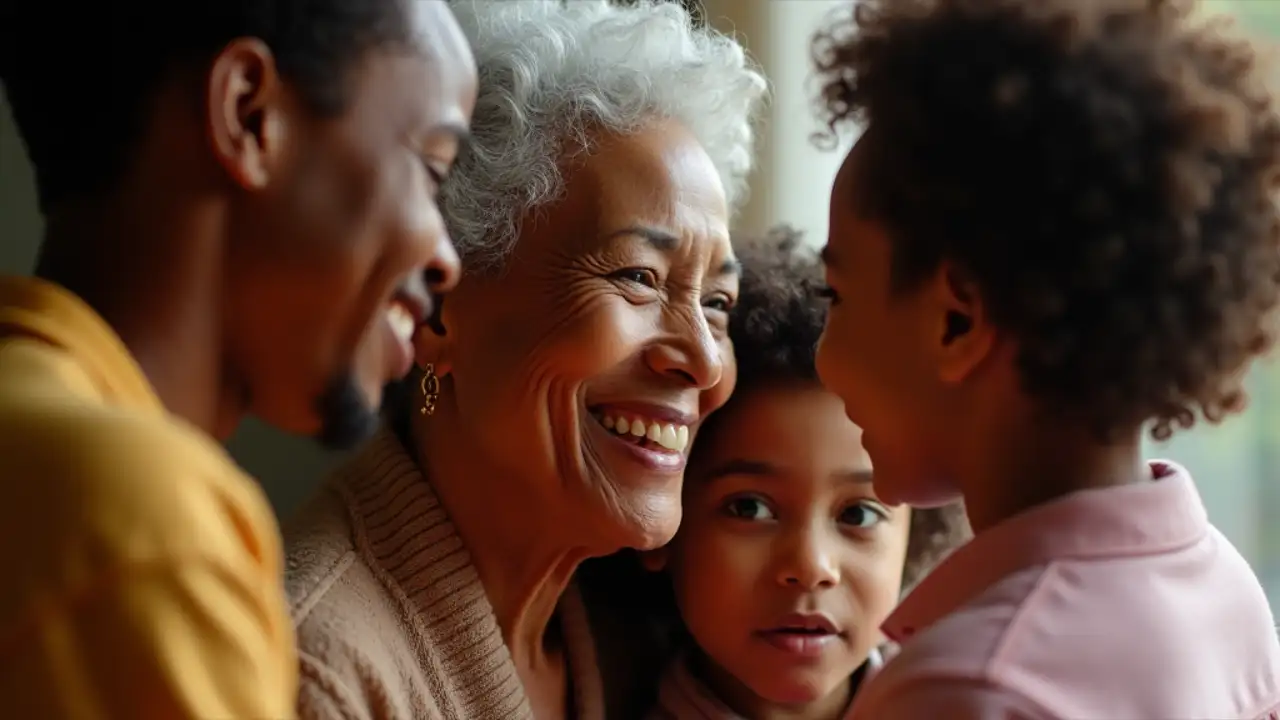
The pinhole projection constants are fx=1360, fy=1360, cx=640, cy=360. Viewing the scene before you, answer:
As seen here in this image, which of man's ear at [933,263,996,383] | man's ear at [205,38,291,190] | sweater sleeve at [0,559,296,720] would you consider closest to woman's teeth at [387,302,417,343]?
man's ear at [205,38,291,190]

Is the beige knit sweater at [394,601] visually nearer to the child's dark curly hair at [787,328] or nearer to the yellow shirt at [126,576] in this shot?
the child's dark curly hair at [787,328]

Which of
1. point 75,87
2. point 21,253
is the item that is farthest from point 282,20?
point 21,253

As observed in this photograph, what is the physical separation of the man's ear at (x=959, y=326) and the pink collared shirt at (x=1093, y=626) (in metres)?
0.13

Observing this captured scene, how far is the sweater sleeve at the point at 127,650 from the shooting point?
655mm

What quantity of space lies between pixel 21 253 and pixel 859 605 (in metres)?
1.26

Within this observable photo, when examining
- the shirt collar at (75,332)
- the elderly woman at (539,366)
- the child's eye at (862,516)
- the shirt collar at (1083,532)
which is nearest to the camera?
the shirt collar at (75,332)

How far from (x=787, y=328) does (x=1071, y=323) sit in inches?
22.9

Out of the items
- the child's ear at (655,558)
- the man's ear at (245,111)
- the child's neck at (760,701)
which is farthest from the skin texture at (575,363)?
the man's ear at (245,111)

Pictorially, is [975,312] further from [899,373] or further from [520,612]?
[520,612]

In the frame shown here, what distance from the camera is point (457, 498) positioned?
4.82 ft

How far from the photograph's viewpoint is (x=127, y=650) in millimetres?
658

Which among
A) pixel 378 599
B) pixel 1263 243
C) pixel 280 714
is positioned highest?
pixel 1263 243

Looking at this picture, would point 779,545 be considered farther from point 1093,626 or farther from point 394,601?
point 1093,626

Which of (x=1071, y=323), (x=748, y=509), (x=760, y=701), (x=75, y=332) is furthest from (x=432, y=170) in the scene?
(x=760, y=701)
